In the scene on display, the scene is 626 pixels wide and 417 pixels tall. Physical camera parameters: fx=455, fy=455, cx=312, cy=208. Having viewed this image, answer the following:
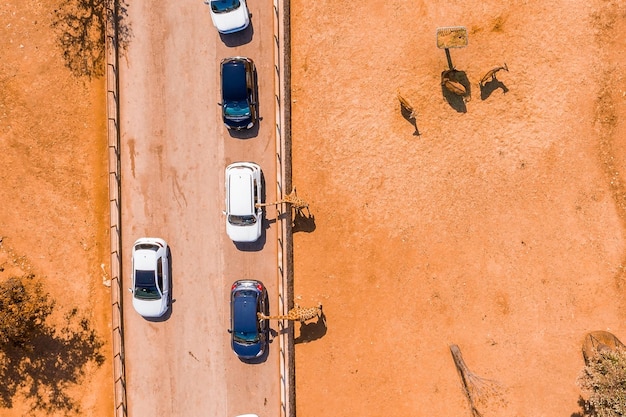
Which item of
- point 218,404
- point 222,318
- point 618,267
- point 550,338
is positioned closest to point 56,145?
point 222,318

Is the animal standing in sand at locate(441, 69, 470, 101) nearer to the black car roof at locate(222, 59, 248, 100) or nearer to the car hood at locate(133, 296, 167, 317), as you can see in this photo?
the black car roof at locate(222, 59, 248, 100)

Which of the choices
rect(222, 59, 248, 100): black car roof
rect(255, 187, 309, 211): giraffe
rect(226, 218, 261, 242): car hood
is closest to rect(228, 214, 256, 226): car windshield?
rect(226, 218, 261, 242): car hood

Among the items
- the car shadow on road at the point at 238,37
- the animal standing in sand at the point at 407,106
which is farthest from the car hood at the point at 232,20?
the animal standing in sand at the point at 407,106

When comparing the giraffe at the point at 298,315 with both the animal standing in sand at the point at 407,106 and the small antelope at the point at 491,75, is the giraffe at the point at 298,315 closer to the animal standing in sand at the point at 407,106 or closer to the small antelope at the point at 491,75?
the animal standing in sand at the point at 407,106

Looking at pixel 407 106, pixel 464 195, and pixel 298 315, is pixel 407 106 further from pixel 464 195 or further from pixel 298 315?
pixel 298 315

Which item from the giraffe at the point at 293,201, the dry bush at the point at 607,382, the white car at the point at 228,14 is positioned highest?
the white car at the point at 228,14

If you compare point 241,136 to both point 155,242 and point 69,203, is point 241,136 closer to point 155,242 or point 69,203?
point 155,242
